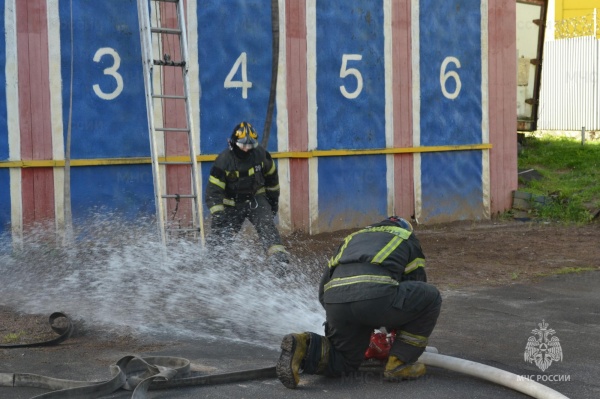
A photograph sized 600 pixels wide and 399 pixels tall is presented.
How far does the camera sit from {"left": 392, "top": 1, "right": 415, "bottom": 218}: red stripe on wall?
45.5 feet

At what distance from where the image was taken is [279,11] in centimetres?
1265

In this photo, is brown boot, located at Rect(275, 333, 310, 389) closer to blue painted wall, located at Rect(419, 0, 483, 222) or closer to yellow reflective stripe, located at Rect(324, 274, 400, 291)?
yellow reflective stripe, located at Rect(324, 274, 400, 291)

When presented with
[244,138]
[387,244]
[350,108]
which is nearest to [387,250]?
[387,244]

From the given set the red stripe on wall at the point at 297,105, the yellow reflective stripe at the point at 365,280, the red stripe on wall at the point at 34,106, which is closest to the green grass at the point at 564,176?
the red stripe on wall at the point at 297,105

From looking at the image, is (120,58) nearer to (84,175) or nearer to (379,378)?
(84,175)

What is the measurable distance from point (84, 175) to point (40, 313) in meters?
3.30

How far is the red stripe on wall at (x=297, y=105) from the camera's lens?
1277cm

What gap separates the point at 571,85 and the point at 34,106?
49.4 ft

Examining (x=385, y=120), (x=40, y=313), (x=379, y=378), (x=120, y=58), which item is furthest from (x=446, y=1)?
(x=379, y=378)

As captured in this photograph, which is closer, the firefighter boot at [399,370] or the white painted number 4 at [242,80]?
the firefighter boot at [399,370]

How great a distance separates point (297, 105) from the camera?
1288cm

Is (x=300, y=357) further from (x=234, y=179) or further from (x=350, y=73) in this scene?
(x=350, y=73)

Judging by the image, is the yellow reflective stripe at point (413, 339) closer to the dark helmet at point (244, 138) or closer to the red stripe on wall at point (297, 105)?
the dark helmet at point (244, 138)
